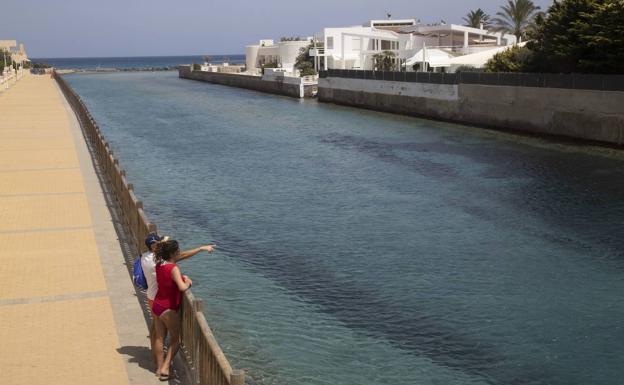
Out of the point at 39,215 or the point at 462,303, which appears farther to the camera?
the point at 39,215

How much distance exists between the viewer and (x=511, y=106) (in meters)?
39.8

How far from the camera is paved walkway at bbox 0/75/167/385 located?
27.1 ft

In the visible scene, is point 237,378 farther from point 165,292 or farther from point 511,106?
point 511,106

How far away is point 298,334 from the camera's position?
11617 mm

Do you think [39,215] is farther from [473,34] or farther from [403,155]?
[473,34]

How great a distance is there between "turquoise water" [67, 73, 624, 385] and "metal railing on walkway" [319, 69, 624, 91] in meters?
3.25

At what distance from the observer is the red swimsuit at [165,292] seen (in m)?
7.87

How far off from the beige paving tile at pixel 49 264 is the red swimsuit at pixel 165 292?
3162mm

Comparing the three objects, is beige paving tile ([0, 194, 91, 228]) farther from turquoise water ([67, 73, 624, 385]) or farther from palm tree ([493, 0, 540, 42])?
palm tree ([493, 0, 540, 42])

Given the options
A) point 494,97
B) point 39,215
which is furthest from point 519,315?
point 494,97

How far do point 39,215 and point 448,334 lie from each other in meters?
9.38

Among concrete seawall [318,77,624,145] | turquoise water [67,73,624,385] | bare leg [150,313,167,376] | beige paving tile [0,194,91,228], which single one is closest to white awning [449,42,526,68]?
concrete seawall [318,77,624,145]

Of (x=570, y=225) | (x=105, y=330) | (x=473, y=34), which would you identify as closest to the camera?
(x=105, y=330)

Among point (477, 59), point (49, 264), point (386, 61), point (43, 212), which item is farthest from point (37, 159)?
point (386, 61)
